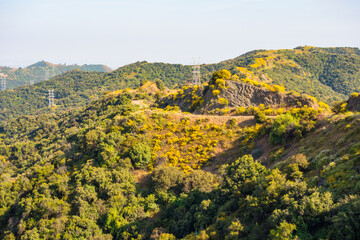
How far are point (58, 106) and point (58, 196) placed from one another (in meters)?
173

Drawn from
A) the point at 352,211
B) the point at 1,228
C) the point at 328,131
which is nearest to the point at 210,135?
the point at 328,131

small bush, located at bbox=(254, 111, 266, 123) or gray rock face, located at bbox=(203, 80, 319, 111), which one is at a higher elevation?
gray rock face, located at bbox=(203, 80, 319, 111)

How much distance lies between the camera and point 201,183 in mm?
28391

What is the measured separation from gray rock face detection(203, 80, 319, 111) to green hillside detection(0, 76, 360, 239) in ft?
25.1

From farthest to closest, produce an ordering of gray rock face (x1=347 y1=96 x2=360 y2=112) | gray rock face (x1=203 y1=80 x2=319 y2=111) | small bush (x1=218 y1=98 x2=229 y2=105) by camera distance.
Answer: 1. small bush (x1=218 y1=98 x2=229 y2=105)
2. gray rock face (x1=203 y1=80 x2=319 y2=111)
3. gray rock face (x1=347 y1=96 x2=360 y2=112)

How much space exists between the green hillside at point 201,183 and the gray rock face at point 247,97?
25.1ft

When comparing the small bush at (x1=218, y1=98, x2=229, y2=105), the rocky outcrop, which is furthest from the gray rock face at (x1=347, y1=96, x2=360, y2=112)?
the small bush at (x1=218, y1=98, x2=229, y2=105)

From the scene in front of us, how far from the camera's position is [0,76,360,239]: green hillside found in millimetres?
15438

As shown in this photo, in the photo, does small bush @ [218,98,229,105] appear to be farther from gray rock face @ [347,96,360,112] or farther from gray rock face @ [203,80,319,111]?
gray rock face @ [347,96,360,112]

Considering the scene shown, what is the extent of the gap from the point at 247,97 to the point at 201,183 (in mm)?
25457

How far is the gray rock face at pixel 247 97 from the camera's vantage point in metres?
44.9

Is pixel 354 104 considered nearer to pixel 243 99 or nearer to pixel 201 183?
pixel 243 99

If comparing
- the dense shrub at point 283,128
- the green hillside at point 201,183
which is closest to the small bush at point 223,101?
the green hillside at point 201,183

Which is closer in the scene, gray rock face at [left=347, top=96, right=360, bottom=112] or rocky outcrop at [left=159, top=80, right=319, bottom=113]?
gray rock face at [left=347, top=96, right=360, bottom=112]
